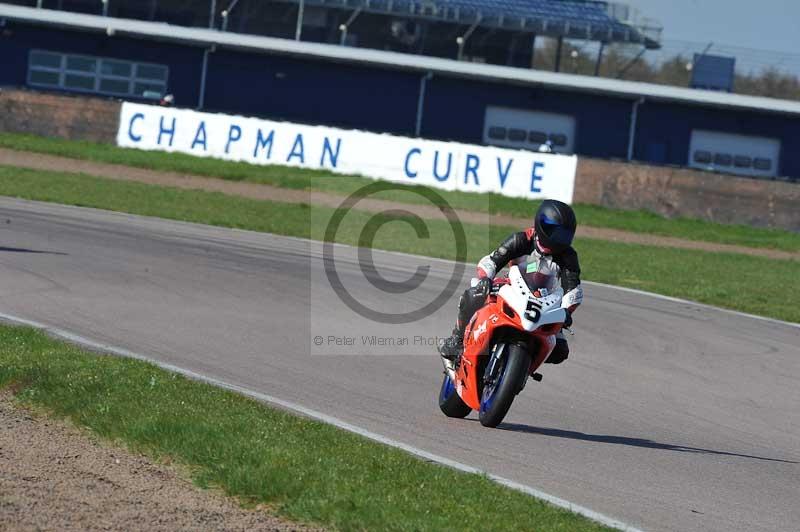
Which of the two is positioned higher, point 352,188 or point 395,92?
point 395,92

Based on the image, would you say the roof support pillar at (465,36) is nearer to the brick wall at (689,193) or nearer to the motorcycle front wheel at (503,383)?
the brick wall at (689,193)

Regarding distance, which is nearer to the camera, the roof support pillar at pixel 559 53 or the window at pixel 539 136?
the window at pixel 539 136

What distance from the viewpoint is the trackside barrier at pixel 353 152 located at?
29188mm

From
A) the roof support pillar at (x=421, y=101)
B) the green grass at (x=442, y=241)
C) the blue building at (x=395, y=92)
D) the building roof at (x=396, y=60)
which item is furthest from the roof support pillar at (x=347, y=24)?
the green grass at (x=442, y=241)

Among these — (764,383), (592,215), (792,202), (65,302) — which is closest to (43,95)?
(592,215)

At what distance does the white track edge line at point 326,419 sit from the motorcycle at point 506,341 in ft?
2.94

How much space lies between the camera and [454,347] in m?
8.60

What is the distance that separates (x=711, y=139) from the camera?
149 ft

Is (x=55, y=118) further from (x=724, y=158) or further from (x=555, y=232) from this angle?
(x=555, y=232)

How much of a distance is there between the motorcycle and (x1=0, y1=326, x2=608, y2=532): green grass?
1.17 m

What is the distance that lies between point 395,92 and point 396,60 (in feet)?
3.94

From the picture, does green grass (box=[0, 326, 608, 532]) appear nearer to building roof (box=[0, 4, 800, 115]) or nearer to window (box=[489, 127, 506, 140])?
building roof (box=[0, 4, 800, 115])

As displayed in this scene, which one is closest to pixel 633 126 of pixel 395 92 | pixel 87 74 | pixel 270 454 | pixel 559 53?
pixel 559 53

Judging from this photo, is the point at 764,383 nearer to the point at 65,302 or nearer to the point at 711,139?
the point at 65,302
